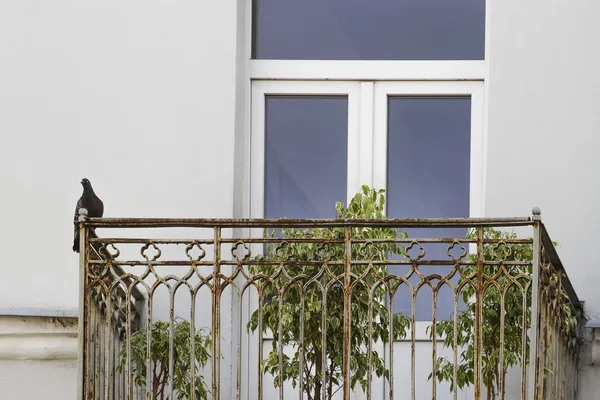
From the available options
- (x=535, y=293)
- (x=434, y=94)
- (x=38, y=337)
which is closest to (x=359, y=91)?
(x=434, y=94)

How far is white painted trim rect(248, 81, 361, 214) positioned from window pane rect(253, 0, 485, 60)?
0.15 m

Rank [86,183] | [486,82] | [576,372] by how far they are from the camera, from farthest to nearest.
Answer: [486,82], [576,372], [86,183]

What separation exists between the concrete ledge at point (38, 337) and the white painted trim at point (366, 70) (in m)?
1.62

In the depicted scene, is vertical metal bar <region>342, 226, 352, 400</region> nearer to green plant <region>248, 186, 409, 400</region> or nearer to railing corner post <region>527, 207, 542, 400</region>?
green plant <region>248, 186, 409, 400</region>

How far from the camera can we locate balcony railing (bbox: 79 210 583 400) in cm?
490

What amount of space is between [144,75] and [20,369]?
5.14ft

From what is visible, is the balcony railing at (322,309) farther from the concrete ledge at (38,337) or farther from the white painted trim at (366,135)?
the white painted trim at (366,135)

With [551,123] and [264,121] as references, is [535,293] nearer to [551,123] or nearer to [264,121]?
[551,123]

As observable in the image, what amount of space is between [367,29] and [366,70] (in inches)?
9.4

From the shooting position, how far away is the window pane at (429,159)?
6.26 metres

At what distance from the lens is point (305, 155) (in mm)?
6340

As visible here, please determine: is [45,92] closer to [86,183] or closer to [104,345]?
[86,183]

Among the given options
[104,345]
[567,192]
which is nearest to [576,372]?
[567,192]

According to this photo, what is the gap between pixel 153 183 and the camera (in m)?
5.96
